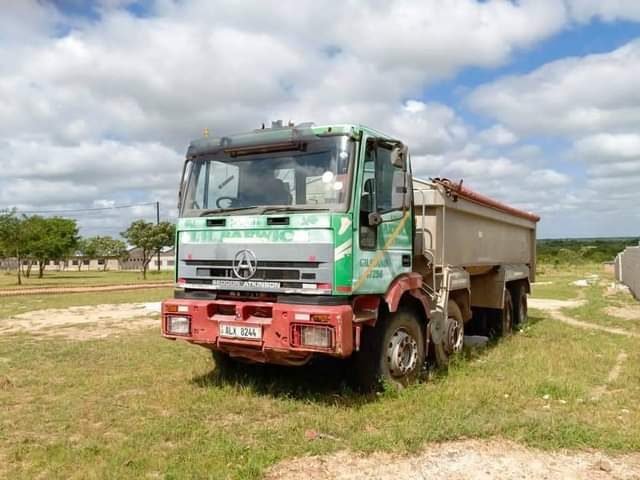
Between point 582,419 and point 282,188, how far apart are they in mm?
3748

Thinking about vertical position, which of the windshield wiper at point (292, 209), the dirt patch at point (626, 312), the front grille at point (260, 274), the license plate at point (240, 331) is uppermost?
the windshield wiper at point (292, 209)

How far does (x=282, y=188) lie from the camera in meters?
6.13

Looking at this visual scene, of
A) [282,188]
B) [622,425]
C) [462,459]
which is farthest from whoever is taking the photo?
[282,188]

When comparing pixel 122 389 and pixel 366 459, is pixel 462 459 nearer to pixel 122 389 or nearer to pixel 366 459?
pixel 366 459

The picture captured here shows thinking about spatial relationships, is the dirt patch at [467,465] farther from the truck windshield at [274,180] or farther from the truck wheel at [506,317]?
the truck wheel at [506,317]

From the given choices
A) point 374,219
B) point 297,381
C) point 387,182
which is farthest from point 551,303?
point 374,219

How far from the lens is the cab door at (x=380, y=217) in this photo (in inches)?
232

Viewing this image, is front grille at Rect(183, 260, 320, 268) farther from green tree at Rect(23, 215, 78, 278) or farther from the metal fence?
green tree at Rect(23, 215, 78, 278)

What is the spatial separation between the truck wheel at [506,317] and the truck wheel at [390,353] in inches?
166

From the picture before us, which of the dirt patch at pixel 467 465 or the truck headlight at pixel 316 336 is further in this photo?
the truck headlight at pixel 316 336

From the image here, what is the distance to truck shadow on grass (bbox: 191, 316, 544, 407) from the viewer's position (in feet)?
20.7

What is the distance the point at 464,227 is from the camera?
870 centimetres

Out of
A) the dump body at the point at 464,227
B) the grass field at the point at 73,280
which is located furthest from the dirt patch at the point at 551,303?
the grass field at the point at 73,280

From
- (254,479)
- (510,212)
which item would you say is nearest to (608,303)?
(510,212)
